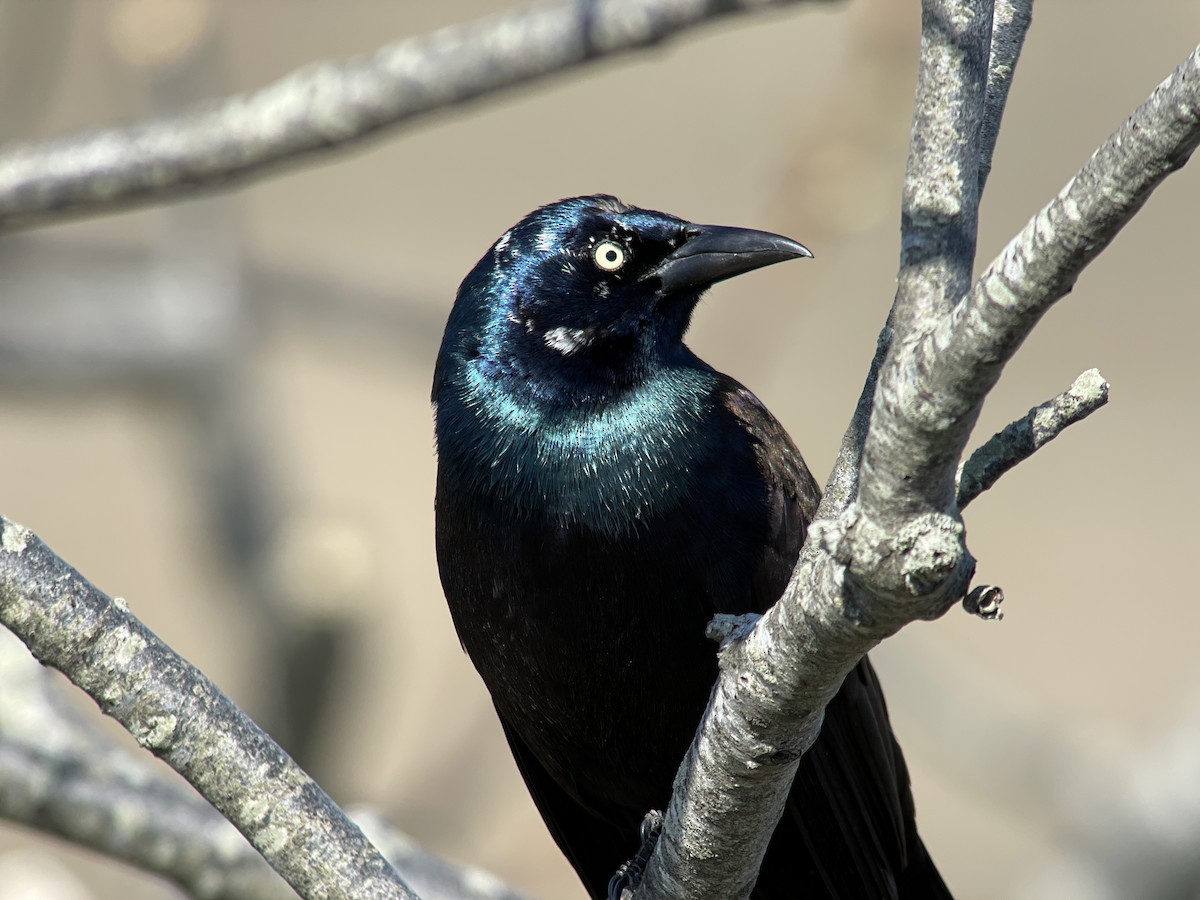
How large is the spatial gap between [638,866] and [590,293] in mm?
1070

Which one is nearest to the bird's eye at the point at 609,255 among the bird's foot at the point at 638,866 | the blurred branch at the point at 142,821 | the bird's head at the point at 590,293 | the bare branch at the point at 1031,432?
the bird's head at the point at 590,293

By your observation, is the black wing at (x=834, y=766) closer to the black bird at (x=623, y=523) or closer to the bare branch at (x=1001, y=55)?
the black bird at (x=623, y=523)

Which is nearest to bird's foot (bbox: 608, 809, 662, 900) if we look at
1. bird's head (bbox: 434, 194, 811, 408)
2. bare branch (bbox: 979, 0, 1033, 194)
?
bird's head (bbox: 434, 194, 811, 408)

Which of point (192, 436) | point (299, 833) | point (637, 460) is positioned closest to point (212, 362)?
point (192, 436)

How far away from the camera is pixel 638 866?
274 cm

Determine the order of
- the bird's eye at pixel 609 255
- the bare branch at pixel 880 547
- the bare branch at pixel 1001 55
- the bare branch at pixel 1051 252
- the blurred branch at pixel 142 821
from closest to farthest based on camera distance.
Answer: the bare branch at pixel 1051 252 < the bare branch at pixel 880 547 < the bare branch at pixel 1001 55 < the blurred branch at pixel 142 821 < the bird's eye at pixel 609 255

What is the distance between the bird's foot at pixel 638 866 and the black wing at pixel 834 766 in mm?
247

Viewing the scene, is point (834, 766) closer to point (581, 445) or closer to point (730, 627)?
point (581, 445)

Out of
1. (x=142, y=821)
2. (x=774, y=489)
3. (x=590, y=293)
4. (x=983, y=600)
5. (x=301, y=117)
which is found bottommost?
(x=983, y=600)

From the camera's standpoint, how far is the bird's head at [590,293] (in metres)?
2.72

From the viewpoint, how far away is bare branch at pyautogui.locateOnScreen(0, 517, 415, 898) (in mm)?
1808

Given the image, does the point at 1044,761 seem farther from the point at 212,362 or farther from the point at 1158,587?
the point at 1158,587

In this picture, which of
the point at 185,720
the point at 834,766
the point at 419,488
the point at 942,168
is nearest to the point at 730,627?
the point at 942,168

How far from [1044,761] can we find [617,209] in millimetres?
2341
